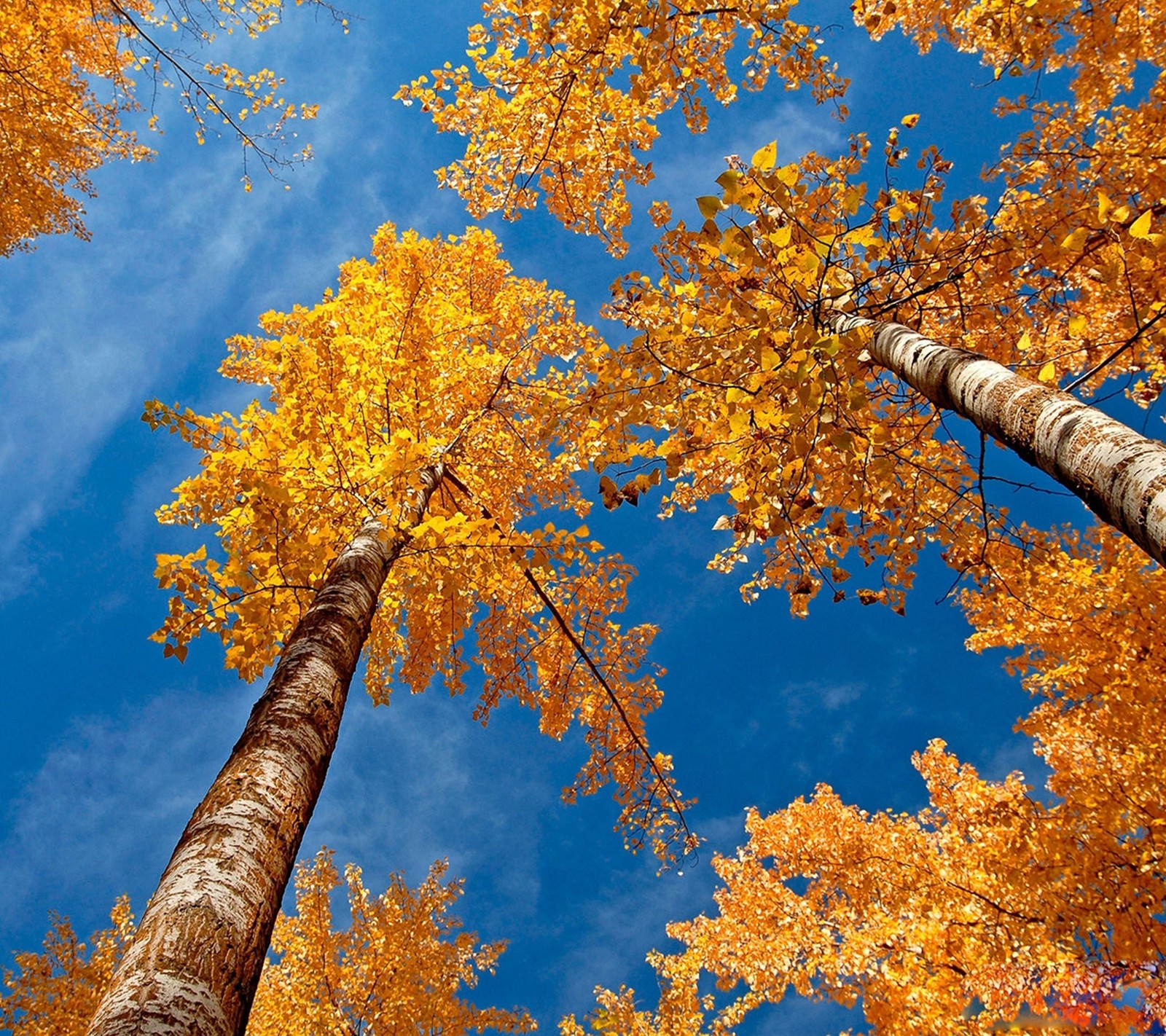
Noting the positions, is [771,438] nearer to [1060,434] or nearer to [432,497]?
[1060,434]

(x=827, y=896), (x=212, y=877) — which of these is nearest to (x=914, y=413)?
(x=212, y=877)

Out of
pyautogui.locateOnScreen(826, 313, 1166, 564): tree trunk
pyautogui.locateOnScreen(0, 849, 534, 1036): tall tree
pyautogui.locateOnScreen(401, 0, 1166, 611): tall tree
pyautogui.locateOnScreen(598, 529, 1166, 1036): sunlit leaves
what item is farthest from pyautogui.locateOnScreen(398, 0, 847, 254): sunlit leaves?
pyautogui.locateOnScreen(0, 849, 534, 1036): tall tree

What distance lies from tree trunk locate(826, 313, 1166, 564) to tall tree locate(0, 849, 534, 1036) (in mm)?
8325

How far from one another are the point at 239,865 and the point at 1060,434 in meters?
2.78

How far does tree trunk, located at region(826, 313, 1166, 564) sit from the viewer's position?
1.56m

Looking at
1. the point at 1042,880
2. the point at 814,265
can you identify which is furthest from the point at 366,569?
the point at 1042,880

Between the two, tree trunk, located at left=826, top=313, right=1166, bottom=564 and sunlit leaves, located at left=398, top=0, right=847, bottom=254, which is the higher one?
sunlit leaves, located at left=398, top=0, right=847, bottom=254

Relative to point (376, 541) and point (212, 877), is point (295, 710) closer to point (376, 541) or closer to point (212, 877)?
point (212, 877)

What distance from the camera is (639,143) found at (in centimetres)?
459

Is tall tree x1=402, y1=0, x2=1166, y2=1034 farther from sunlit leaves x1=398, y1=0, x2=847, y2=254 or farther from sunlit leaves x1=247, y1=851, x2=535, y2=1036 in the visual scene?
sunlit leaves x1=247, y1=851, x2=535, y2=1036

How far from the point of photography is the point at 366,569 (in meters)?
3.02

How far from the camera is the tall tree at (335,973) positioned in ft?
20.6

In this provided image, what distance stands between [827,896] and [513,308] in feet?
36.7

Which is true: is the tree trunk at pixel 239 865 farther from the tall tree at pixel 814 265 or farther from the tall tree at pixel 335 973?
the tall tree at pixel 335 973
